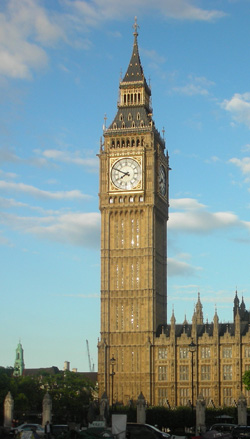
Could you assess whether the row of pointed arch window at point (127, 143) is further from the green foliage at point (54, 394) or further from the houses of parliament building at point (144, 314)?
the green foliage at point (54, 394)

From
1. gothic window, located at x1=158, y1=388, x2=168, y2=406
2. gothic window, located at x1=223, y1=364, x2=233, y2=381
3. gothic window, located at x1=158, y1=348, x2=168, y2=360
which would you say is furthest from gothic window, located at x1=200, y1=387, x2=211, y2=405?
gothic window, located at x1=158, y1=348, x2=168, y2=360

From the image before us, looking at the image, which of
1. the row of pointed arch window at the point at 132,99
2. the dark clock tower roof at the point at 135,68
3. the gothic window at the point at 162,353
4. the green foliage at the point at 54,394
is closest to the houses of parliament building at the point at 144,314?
the gothic window at the point at 162,353

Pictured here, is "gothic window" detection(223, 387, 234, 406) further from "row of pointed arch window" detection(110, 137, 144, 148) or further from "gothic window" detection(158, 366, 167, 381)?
"row of pointed arch window" detection(110, 137, 144, 148)

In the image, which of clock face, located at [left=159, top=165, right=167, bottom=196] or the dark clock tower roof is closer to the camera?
clock face, located at [left=159, top=165, right=167, bottom=196]

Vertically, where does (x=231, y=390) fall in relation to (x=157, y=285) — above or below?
below

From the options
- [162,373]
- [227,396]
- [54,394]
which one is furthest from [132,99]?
[227,396]

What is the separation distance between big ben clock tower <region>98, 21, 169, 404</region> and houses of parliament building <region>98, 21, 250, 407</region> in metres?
0.13

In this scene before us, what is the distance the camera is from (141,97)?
123938mm

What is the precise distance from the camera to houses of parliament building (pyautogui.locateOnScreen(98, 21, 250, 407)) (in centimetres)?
11162

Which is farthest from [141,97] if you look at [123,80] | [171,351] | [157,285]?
[171,351]

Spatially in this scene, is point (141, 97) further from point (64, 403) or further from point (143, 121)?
point (64, 403)

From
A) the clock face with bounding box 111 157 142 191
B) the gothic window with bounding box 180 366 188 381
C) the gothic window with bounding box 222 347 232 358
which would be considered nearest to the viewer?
the gothic window with bounding box 222 347 232 358

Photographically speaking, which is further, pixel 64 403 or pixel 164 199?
pixel 164 199

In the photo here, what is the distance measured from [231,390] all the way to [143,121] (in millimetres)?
37940
